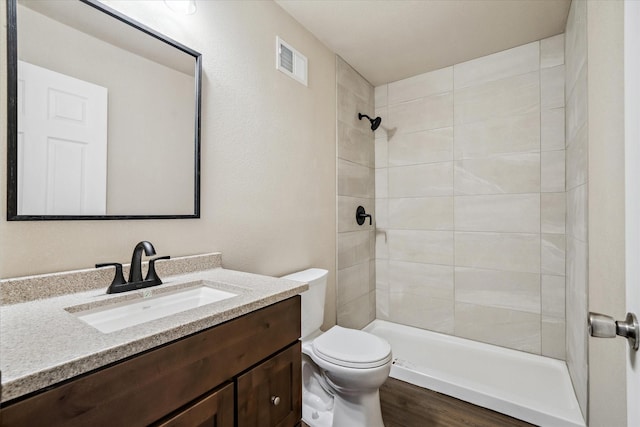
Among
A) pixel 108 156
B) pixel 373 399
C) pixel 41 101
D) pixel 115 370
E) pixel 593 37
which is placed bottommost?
pixel 373 399

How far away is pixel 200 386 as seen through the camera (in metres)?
0.75

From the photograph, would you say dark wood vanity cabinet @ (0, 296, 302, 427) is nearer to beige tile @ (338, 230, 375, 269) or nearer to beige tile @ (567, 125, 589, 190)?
beige tile @ (338, 230, 375, 269)

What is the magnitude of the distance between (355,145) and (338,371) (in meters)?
1.80

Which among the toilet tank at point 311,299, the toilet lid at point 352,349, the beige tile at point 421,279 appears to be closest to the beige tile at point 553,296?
the beige tile at point 421,279

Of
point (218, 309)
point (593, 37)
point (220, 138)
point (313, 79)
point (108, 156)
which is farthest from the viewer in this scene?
point (313, 79)

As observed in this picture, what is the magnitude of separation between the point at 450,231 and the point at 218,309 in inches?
87.2

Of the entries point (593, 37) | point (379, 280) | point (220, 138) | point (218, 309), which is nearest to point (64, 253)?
point (218, 309)

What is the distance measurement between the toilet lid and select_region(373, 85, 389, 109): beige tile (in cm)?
213

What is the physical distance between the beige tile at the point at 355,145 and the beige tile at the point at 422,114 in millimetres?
285

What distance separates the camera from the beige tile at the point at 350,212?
95.6 inches

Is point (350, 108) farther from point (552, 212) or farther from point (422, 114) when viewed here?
point (552, 212)

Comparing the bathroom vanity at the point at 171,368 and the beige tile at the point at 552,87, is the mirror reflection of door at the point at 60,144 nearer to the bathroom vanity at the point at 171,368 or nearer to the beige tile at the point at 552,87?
the bathroom vanity at the point at 171,368

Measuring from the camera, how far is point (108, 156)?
110 centimetres

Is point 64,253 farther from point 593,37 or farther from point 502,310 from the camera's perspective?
point 502,310
